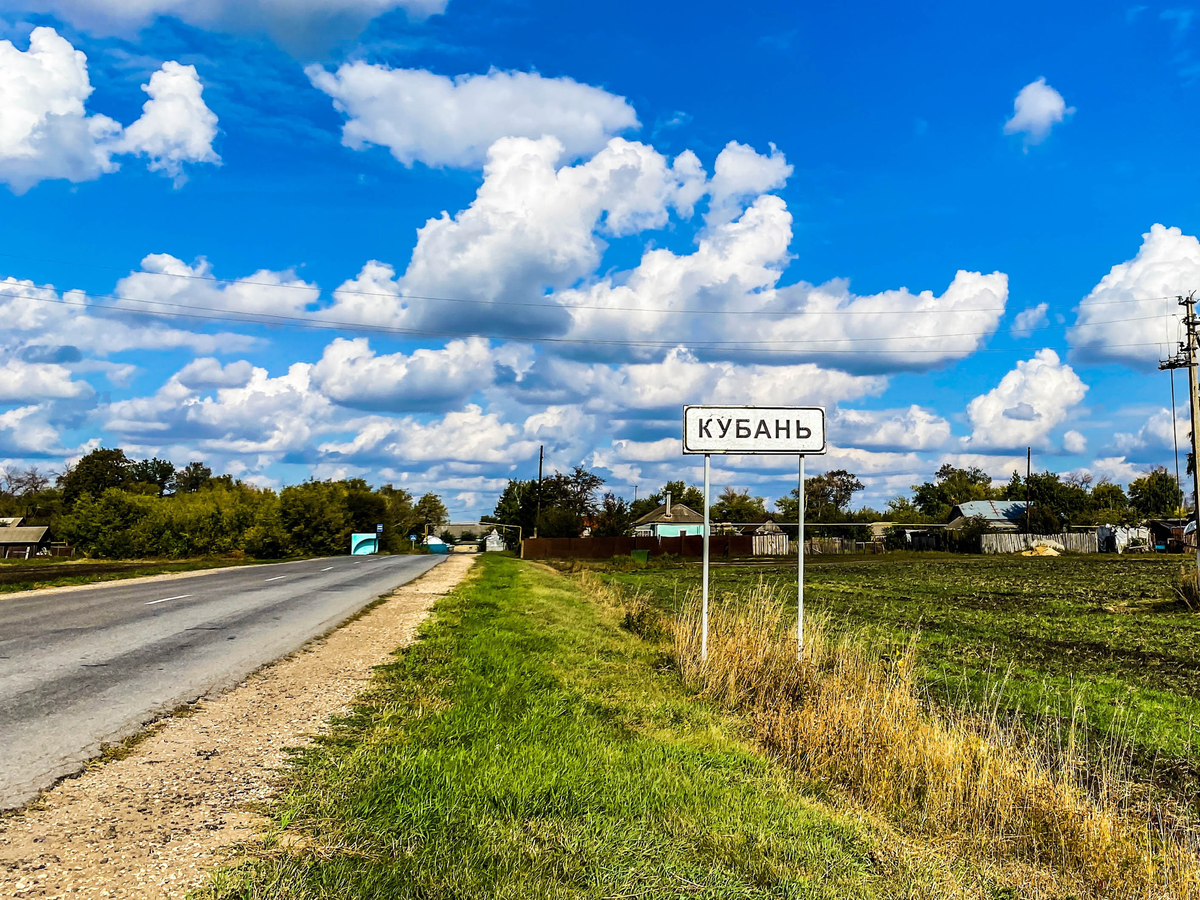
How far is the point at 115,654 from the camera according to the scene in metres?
10.9

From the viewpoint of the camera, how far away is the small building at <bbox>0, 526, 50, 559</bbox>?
9162cm

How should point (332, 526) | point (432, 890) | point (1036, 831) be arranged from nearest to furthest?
point (432, 890) → point (1036, 831) → point (332, 526)

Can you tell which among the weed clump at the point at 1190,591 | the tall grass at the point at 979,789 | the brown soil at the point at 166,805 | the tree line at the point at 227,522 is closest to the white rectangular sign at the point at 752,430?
the tall grass at the point at 979,789

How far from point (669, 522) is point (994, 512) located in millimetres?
42338

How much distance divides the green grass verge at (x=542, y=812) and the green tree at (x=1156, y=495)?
131135mm

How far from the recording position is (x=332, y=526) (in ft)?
246

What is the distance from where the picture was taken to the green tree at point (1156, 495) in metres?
118

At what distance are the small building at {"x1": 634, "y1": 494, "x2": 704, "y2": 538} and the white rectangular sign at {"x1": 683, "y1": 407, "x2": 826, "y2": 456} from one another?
85.7 meters

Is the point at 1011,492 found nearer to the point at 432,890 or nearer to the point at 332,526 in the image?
the point at 332,526

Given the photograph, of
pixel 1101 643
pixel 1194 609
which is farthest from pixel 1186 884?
pixel 1194 609

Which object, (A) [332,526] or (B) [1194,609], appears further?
(A) [332,526]

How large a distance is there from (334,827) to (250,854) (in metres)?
0.50

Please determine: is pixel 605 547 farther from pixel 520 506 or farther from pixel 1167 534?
pixel 1167 534

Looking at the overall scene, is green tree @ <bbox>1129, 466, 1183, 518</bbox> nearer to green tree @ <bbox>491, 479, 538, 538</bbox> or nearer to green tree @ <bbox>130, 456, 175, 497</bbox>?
green tree @ <bbox>491, 479, 538, 538</bbox>
